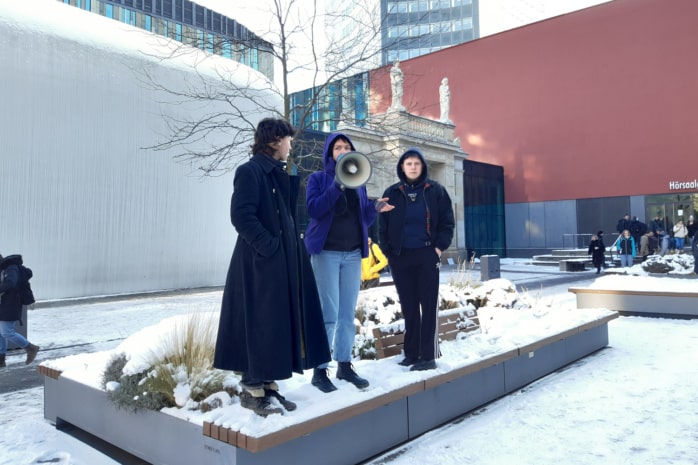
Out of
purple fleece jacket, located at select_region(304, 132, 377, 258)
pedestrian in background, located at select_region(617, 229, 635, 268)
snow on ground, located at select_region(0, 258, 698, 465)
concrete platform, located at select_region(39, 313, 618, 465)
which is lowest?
snow on ground, located at select_region(0, 258, 698, 465)

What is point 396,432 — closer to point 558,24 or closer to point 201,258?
point 201,258

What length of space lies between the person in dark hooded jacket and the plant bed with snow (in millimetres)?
279

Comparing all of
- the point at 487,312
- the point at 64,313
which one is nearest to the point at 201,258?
the point at 64,313

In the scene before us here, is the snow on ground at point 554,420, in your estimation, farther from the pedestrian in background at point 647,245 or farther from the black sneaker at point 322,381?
the pedestrian in background at point 647,245

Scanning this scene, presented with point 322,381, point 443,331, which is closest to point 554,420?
point 443,331

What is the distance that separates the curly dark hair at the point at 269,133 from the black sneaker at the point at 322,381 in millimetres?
1517

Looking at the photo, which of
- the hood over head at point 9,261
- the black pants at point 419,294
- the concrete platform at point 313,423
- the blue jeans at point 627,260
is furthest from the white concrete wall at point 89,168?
the blue jeans at point 627,260

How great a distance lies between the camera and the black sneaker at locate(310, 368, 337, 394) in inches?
140

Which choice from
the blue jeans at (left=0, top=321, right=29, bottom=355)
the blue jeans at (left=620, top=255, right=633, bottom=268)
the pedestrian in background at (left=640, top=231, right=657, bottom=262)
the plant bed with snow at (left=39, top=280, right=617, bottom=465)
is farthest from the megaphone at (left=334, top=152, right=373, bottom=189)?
the pedestrian in background at (left=640, top=231, right=657, bottom=262)

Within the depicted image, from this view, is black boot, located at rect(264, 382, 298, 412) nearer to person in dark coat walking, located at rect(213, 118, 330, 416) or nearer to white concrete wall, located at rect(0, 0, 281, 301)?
person in dark coat walking, located at rect(213, 118, 330, 416)

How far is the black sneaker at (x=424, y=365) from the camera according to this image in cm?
411

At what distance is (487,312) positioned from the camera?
7.01m

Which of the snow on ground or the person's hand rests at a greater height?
the person's hand

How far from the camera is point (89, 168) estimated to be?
15062mm
